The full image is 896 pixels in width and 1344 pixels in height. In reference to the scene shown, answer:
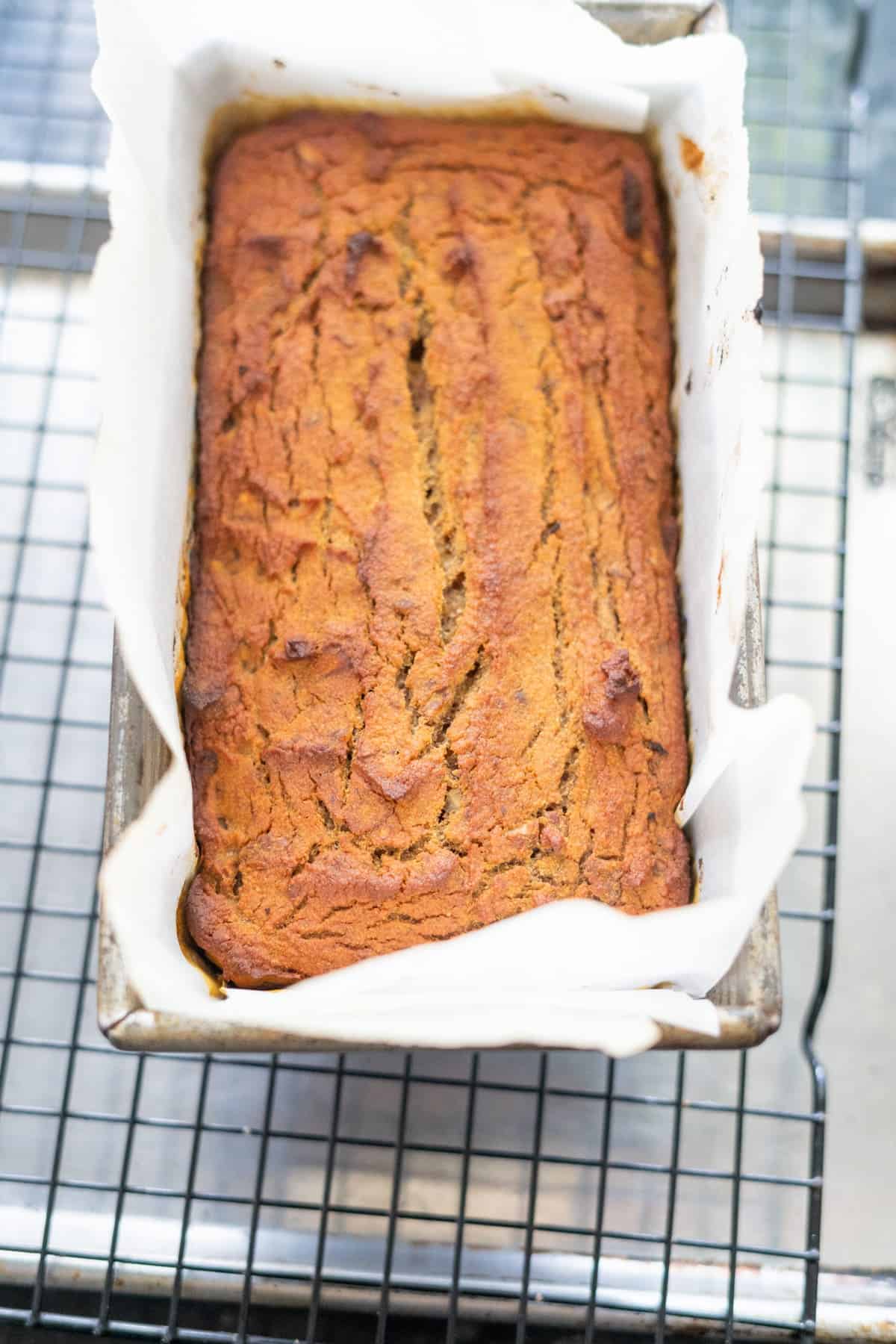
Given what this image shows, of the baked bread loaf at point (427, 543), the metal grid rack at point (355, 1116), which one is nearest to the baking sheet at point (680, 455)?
the baked bread loaf at point (427, 543)

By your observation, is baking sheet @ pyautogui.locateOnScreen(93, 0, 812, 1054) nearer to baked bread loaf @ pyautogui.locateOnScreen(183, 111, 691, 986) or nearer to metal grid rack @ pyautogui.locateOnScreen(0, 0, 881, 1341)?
baked bread loaf @ pyautogui.locateOnScreen(183, 111, 691, 986)

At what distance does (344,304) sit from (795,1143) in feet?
3.35

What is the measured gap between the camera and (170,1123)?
123cm

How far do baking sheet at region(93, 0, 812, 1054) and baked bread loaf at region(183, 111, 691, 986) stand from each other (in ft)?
0.13

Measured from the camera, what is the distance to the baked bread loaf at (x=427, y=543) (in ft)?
3.78

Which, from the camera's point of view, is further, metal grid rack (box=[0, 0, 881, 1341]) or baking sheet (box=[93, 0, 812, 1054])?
metal grid rack (box=[0, 0, 881, 1341])

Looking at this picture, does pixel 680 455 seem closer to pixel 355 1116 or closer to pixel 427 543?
pixel 427 543

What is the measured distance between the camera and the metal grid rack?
4.03 feet

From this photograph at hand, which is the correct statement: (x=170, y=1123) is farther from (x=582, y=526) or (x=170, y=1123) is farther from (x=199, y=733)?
(x=582, y=526)

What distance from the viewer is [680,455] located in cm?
129

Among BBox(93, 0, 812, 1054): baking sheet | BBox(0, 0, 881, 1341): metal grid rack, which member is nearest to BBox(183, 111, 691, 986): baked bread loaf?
BBox(93, 0, 812, 1054): baking sheet

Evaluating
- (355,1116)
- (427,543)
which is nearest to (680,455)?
(427,543)

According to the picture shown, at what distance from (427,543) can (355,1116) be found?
2.02 ft

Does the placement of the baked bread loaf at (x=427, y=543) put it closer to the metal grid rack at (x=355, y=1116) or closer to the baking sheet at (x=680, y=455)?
the baking sheet at (x=680, y=455)
